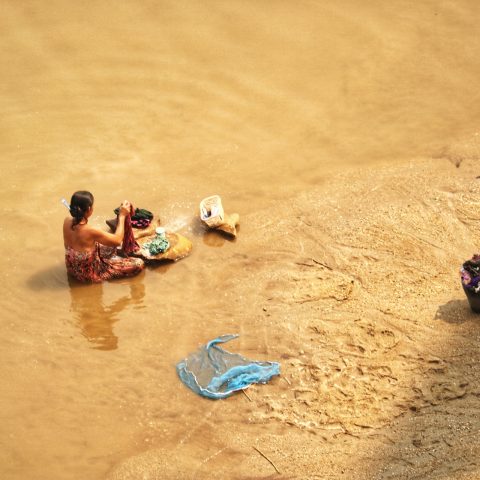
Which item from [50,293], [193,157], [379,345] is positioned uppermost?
[193,157]

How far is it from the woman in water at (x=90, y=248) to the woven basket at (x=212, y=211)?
77 cm

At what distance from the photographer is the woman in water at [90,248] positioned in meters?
5.93

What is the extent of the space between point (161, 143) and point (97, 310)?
8.49 ft

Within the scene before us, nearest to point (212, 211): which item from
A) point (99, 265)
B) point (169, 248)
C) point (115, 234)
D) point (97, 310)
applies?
point (169, 248)

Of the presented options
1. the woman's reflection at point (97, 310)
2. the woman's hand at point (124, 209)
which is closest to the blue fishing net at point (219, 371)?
the woman's reflection at point (97, 310)

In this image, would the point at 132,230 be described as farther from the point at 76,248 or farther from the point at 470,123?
the point at 470,123

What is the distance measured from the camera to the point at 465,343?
18.2 feet

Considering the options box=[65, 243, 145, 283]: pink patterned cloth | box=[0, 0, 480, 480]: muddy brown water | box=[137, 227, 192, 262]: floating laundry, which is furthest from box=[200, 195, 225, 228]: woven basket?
box=[65, 243, 145, 283]: pink patterned cloth

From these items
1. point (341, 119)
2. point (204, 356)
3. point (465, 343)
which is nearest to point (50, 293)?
point (204, 356)

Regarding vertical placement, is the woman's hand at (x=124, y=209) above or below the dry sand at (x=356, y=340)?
above

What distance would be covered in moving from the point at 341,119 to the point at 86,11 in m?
4.00

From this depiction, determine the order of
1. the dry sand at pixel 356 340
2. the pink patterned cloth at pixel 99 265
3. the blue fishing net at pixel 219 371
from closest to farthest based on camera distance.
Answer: the dry sand at pixel 356 340
the blue fishing net at pixel 219 371
the pink patterned cloth at pixel 99 265

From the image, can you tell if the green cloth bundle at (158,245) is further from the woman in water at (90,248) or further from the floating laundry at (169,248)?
the woman in water at (90,248)

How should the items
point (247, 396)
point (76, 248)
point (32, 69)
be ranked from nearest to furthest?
point (247, 396) → point (76, 248) → point (32, 69)
